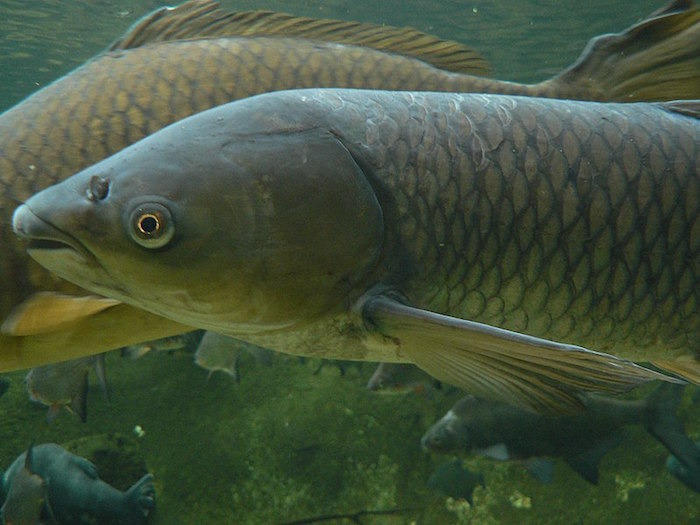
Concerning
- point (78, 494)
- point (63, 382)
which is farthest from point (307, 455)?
point (63, 382)

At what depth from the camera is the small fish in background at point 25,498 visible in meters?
4.52

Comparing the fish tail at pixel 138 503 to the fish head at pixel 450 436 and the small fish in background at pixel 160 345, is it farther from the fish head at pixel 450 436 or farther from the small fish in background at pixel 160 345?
the fish head at pixel 450 436

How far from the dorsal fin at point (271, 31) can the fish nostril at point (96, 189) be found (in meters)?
1.71

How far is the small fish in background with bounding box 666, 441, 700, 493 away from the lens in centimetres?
548

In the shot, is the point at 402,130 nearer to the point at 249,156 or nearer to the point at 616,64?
the point at 249,156

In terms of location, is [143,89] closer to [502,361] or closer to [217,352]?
[502,361]

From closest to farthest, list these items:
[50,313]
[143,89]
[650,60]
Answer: [50,313] < [650,60] < [143,89]

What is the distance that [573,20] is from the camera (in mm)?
16906

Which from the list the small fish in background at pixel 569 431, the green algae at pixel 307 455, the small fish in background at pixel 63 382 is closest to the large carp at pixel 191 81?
the small fish in background at pixel 63 382

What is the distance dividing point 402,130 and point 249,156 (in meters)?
0.55

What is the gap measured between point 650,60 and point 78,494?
508 cm

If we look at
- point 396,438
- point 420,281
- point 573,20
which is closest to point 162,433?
point 396,438

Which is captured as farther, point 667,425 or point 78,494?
point 667,425

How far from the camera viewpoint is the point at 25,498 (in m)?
4.53
